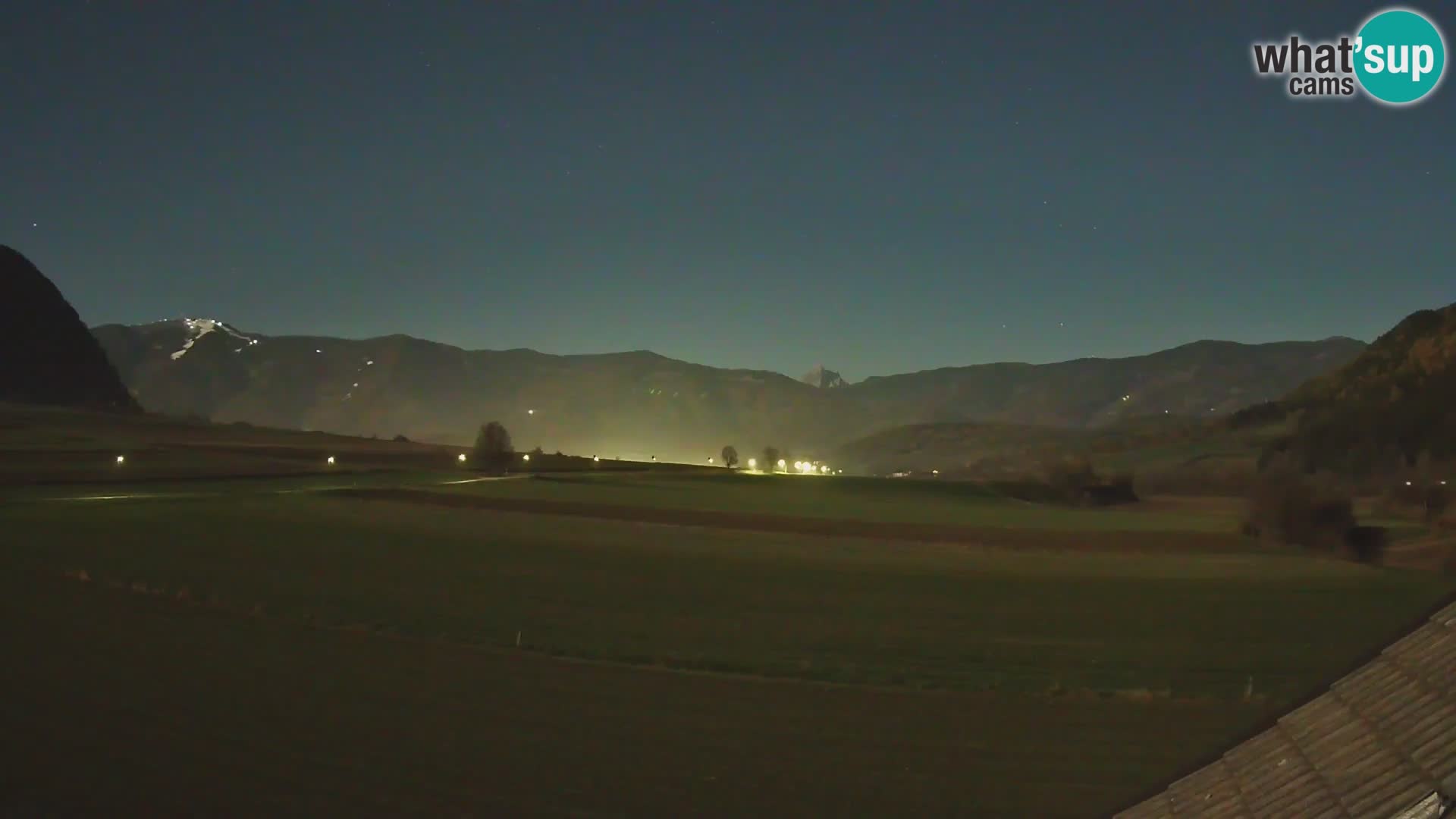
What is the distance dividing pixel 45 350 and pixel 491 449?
95.6 metres

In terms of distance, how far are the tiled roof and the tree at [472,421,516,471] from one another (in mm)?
101859

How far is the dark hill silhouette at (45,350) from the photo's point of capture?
158m

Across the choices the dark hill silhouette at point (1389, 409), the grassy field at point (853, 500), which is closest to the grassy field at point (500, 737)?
the grassy field at point (853, 500)

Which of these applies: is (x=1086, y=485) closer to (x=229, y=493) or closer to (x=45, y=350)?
(x=229, y=493)

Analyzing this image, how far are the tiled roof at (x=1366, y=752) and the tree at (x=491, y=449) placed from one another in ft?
334

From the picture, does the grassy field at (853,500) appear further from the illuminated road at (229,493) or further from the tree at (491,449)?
the tree at (491,449)

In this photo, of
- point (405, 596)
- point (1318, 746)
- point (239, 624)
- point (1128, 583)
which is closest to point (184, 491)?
point (405, 596)

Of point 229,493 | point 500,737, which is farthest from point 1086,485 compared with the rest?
point 500,737

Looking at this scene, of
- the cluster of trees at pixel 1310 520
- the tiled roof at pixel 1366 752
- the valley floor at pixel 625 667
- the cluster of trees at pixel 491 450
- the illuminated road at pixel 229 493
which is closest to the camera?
the tiled roof at pixel 1366 752

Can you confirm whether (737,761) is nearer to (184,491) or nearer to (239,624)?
(239,624)

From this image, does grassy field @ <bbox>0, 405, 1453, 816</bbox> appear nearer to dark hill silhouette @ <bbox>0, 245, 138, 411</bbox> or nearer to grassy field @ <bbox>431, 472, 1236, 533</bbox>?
grassy field @ <bbox>431, 472, 1236, 533</bbox>

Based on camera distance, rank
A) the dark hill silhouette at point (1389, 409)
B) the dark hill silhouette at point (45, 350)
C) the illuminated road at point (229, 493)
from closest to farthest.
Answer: the illuminated road at point (229, 493), the dark hill silhouette at point (1389, 409), the dark hill silhouette at point (45, 350)

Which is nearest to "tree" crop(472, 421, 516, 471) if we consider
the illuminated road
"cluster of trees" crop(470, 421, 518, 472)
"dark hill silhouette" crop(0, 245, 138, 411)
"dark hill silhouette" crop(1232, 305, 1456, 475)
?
"cluster of trees" crop(470, 421, 518, 472)

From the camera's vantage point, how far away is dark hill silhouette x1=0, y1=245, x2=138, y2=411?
15800 cm
